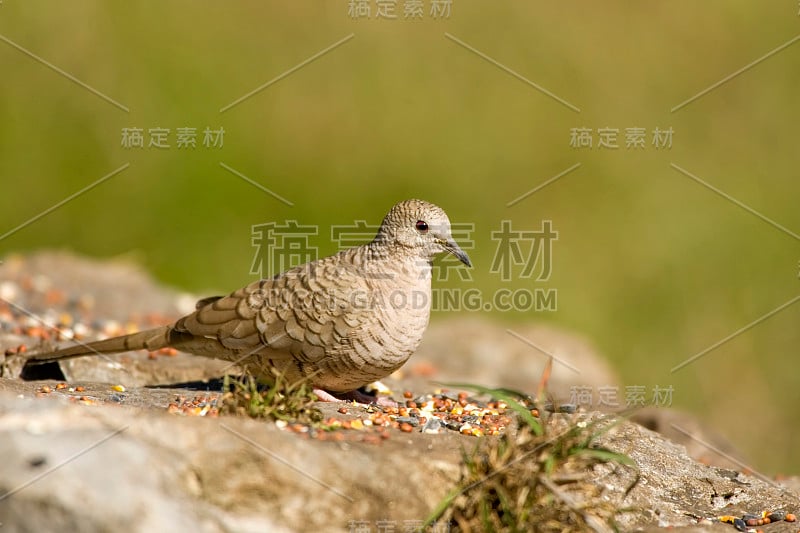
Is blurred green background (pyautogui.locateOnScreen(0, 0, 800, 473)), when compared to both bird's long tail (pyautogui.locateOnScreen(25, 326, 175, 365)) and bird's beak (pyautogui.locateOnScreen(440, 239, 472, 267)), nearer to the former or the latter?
bird's long tail (pyautogui.locateOnScreen(25, 326, 175, 365))

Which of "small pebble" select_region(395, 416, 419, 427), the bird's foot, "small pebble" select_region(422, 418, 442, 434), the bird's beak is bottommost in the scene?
the bird's foot

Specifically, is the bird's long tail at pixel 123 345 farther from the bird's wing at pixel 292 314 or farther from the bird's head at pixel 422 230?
the bird's head at pixel 422 230

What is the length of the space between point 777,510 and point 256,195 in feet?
26.3

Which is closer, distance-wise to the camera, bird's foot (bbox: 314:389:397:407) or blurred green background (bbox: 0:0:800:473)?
bird's foot (bbox: 314:389:397:407)

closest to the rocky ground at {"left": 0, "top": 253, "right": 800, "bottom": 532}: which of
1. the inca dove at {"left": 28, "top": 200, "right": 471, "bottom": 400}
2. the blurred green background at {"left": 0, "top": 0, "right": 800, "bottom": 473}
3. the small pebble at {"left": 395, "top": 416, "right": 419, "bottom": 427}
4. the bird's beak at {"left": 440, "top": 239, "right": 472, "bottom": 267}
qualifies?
the small pebble at {"left": 395, "top": 416, "right": 419, "bottom": 427}

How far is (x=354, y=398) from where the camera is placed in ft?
18.8

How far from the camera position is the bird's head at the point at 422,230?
570 centimetres

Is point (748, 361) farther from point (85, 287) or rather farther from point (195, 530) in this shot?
point (195, 530)

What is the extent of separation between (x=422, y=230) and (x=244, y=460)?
245 centimetres

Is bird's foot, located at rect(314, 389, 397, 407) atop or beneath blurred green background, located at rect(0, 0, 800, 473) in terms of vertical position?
beneath

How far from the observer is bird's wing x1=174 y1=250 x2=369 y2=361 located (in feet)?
17.7

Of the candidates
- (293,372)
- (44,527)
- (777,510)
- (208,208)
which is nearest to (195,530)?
(44,527)

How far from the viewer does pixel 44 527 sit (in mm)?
3326

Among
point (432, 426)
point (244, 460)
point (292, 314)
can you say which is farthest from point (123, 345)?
point (244, 460)
